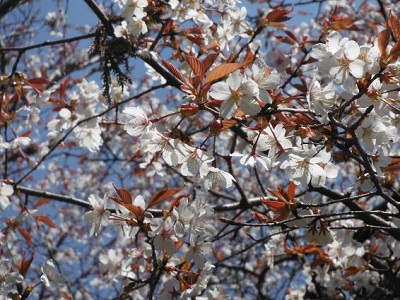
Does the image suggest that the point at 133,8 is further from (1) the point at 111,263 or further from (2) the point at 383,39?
(1) the point at 111,263

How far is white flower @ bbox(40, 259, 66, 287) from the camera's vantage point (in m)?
2.10

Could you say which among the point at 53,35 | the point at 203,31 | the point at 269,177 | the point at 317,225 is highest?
the point at 53,35

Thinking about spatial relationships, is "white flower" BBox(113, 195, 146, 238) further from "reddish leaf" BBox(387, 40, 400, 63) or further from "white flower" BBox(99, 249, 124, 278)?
"white flower" BBox(99, 249, 124, 278)

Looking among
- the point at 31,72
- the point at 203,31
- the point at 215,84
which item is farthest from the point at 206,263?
the point at 31,72

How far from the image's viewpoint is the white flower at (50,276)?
2.10m

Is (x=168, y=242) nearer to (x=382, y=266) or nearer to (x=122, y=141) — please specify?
(x=382, y=266)

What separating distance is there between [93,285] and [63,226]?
1223 mm

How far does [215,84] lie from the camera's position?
1.37 metres

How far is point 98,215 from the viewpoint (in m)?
1.84

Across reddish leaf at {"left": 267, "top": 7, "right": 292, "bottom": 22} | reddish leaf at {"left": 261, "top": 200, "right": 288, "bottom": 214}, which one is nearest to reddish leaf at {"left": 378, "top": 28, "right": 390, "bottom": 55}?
reddish leaf at {"left": 261, "top": 200, "right": 288, "bottom": 214}

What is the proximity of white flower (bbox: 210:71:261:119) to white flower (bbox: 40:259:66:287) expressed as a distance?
4.06 ft

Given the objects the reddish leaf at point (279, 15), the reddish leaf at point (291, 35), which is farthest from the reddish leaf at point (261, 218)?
the reddish leaf at point (291, 35)

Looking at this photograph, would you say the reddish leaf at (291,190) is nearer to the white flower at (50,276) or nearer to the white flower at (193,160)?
the white flower at (193,160)

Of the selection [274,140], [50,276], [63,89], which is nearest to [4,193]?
[50,276]
